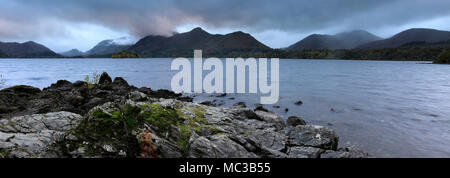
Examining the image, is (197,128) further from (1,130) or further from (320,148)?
(1,130)

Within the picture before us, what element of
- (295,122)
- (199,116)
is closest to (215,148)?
(199,116)

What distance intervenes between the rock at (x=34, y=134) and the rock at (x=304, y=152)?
8.62m

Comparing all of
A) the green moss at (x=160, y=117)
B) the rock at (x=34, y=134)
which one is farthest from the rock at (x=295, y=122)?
the rock at (x=34, y=134)

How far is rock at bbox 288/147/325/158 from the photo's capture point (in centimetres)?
925

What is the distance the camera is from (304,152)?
9469 millimetres

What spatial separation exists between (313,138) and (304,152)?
5.29 feet

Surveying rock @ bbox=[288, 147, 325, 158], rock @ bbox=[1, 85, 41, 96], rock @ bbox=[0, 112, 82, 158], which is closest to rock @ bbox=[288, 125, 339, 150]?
rock @ bbox=[288, 147, 325, 158]

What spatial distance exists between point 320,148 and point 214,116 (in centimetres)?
561

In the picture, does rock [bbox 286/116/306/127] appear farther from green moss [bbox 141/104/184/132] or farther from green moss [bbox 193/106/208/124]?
green moss [bbox 141/104/184/132]

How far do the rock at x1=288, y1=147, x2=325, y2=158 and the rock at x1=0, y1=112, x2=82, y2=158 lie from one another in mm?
8623

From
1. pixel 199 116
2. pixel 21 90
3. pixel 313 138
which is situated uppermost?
pixel 21 90

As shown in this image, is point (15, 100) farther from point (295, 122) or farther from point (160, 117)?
point (295, 122)
